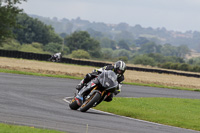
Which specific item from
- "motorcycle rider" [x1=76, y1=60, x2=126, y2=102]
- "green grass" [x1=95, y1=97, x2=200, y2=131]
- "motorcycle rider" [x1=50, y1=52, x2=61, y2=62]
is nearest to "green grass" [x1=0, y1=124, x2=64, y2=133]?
"motorcycle rider" [x1=76, y1=60, x2=126, y2=102]

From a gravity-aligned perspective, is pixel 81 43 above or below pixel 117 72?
above

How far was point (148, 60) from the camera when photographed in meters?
106

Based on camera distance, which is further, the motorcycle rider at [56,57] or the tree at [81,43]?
the tree at [81,43]

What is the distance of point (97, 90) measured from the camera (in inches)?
485

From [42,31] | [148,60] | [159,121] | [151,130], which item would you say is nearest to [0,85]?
[159,121]

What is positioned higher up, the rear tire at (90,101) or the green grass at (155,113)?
the rear tire at (90,101)

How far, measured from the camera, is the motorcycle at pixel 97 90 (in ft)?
40.3

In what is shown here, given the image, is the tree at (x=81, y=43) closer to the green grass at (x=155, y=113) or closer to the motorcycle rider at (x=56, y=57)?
the motorcycle rider at (x=56, y=57)

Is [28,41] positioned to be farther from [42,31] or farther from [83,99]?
[83,99]

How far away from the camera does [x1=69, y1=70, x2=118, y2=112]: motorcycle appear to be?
12.3 m

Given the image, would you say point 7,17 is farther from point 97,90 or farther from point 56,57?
point 97,90

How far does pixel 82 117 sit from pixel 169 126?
232 centimetres

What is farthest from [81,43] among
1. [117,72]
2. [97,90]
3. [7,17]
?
[97,90]

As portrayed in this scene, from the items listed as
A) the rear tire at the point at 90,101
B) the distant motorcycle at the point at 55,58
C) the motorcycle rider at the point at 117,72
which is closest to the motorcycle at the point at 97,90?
the rear tire at the point at 90,101
